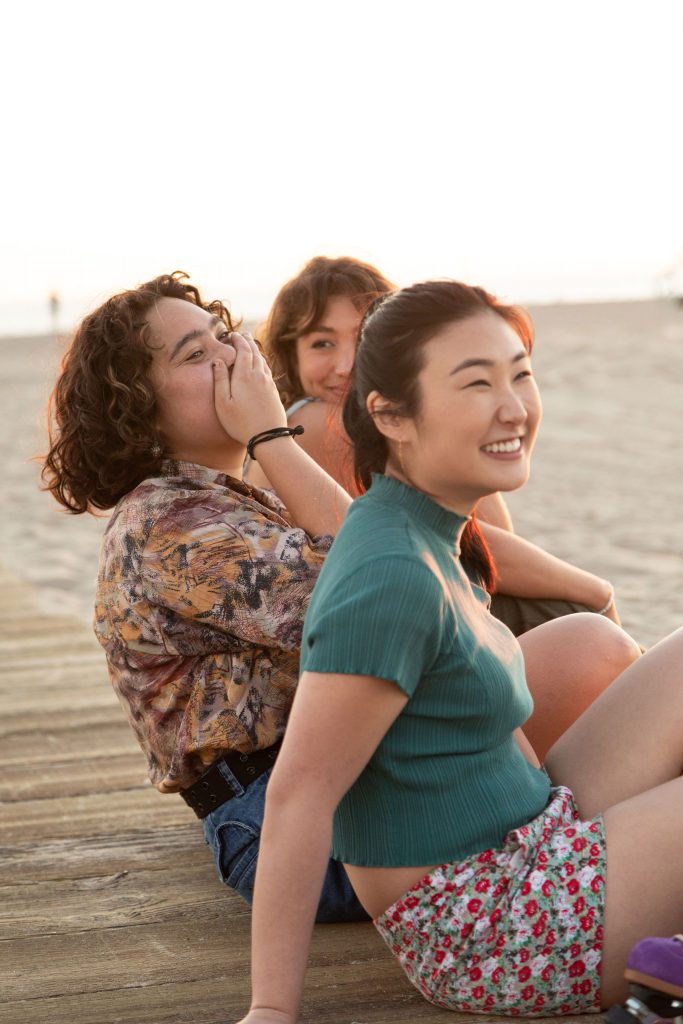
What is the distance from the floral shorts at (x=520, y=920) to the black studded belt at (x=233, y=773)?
21.4 inches

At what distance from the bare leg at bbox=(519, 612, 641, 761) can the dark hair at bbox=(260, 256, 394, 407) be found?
1.14 m

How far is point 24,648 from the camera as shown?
18.8 feet

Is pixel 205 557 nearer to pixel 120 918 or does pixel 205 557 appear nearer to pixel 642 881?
pixel 120 918

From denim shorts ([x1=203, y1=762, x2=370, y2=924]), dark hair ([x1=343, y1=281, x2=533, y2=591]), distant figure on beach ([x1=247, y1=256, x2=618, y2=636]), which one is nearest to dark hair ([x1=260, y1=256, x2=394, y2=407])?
distant figure on beach ([x1=247, y1=256, x2=618, y2=636])

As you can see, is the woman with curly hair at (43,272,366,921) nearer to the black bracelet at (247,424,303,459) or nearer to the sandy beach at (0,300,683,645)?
the black bracelet at (247,424,303,459)

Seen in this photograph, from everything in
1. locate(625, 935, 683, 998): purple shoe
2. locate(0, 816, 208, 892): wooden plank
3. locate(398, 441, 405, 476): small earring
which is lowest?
locate(0, 816, 208, 892): wooden plank

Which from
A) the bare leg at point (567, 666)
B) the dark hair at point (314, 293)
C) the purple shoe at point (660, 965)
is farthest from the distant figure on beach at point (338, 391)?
the purple shoe at point (660, 965)

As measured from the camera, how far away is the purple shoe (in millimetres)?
1744

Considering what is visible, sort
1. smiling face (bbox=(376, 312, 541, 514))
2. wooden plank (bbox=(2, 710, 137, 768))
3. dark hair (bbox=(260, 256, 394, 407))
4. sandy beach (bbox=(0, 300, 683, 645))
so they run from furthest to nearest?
sandy beach (bbox=(0, 300, 683, 645)), wooden plank (bbox=(2, 710, 137, 768)), dark hair (bbox=(260, 256, 394, 407)), smiling face (bbox=(376, 312, 541, 514))

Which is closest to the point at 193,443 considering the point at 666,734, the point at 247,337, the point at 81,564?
the point at 247,337

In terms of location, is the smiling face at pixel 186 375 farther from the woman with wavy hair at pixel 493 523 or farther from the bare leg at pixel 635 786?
the bare leg at pixel 635 786

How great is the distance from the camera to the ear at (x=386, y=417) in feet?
6.35

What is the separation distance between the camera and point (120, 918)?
2.62 m

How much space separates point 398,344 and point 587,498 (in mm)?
10910
